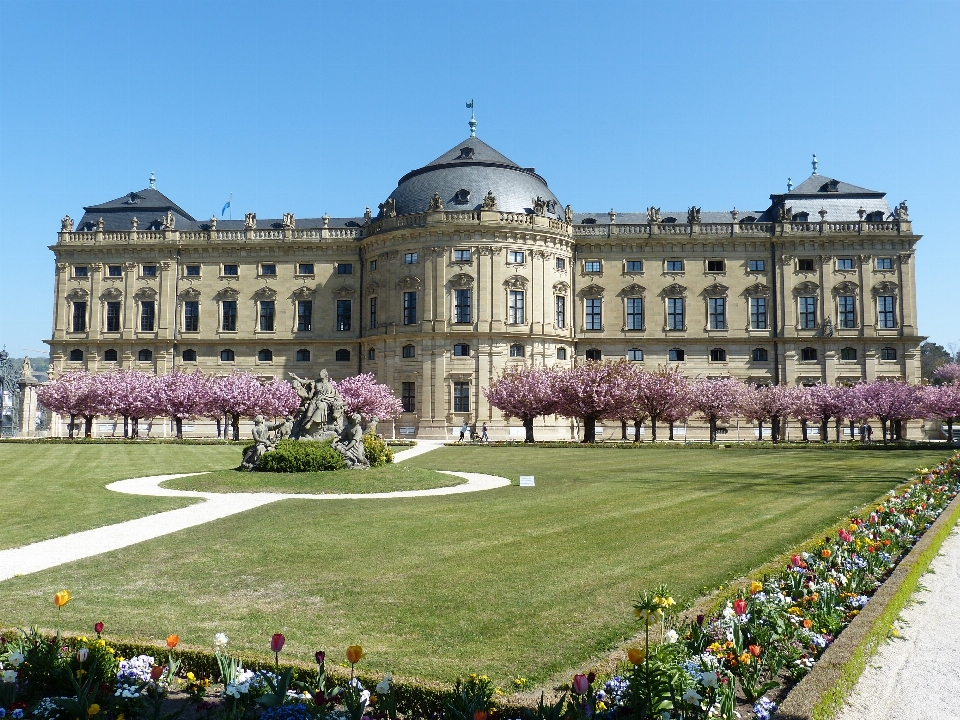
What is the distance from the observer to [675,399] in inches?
1987

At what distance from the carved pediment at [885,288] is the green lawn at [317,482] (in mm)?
56483

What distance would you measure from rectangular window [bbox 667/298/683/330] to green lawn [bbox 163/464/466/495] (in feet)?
156

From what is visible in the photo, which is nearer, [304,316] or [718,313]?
[718,313]

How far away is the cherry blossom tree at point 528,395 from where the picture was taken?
169ft

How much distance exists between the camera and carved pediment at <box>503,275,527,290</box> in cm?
6262

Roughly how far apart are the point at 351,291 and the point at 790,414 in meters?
40.3

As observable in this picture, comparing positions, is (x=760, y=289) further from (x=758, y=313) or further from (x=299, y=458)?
(x=299, y=458)

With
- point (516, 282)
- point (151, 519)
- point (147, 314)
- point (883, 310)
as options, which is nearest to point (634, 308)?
point (516, 282)

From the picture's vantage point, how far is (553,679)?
659 cm

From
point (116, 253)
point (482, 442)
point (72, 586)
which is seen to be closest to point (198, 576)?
point (72, 586)

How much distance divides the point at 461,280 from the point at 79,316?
39.0 meters

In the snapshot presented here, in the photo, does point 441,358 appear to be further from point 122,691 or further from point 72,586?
point 122,691

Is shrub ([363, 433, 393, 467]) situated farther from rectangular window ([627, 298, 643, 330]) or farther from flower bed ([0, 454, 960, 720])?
rectangular window ([627, 298, 643, 330])

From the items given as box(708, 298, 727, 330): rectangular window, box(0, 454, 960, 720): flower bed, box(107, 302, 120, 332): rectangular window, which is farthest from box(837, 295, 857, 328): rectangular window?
box(107, 302, 120, 332): rectangular window
